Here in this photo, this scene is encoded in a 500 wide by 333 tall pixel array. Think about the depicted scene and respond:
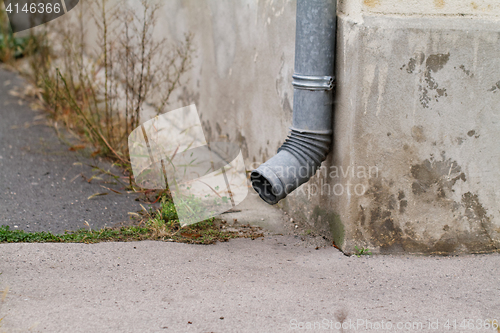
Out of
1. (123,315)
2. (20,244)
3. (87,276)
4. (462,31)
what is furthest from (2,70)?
(462,31)

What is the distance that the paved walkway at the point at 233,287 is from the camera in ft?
7.47

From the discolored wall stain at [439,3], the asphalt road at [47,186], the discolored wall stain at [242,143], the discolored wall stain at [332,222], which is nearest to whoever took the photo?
the discolored wall stain at [439,3]

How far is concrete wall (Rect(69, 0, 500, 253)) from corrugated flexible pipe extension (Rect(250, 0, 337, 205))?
0.08 metres

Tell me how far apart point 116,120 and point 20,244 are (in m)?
2.44

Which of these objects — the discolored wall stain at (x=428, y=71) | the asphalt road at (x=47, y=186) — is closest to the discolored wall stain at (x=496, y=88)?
the discolored wall stain at (x=428, y=71)

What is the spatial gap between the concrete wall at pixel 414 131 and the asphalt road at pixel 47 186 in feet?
5.14

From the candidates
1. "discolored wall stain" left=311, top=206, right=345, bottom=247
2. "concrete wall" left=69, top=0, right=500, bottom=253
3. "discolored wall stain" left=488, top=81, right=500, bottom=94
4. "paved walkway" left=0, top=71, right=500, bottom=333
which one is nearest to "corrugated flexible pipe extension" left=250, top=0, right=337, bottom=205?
"concrete wall" left=69, top=0, right=500, bottom=253

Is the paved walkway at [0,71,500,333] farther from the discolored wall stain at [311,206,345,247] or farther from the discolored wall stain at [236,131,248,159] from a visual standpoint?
the discolored wall stain at [236,131,248,159]

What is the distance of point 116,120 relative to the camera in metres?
5.20

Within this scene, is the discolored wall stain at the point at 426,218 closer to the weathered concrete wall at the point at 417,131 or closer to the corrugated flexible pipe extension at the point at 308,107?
the weathered concrete wall at the point at 417,131

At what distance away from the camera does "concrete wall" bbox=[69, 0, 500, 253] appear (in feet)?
8.82

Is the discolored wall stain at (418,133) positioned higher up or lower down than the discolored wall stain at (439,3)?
lower down

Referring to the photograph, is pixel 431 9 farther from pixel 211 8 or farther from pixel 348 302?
pixel 211 8

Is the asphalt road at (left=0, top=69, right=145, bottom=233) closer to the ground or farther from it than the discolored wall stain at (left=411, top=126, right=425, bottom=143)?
closer to the ground
